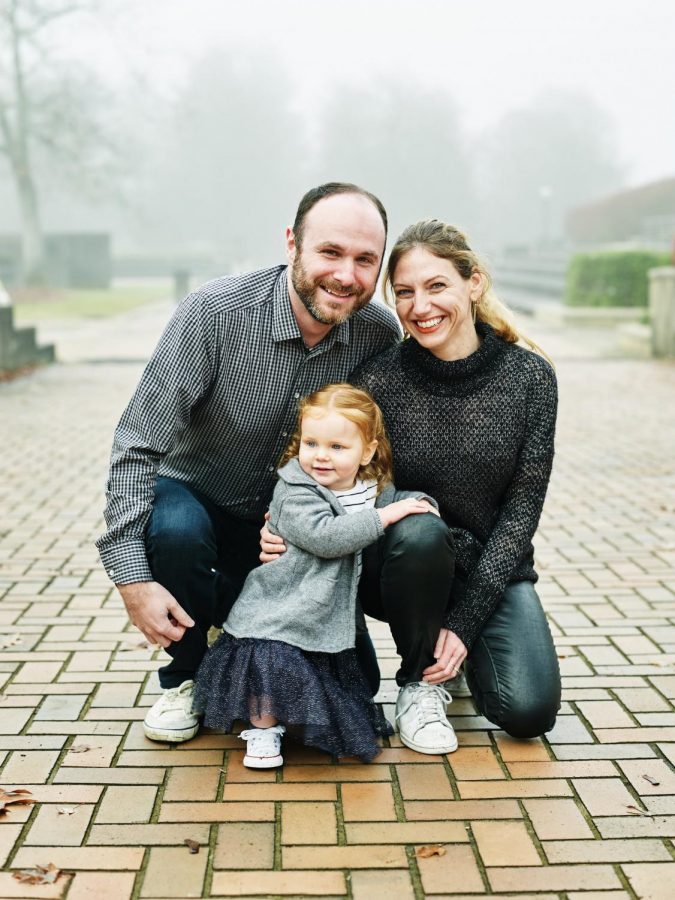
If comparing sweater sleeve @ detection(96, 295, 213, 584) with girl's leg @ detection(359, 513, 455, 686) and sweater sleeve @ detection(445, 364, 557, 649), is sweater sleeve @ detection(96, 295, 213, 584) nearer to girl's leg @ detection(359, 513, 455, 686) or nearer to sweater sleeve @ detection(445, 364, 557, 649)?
girl's leg @ detection(359, 513, 455, 686)

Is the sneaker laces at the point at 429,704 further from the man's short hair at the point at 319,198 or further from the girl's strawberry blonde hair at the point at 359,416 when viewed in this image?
the man's short hair at the point at 319,198

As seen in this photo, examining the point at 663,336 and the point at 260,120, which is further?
the point at 260,120

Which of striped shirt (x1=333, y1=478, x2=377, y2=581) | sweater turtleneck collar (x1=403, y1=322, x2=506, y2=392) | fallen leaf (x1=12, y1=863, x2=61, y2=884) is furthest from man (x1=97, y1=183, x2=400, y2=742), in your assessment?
fallen leaf (x1=12, y1=863, x2=61, y2=884)

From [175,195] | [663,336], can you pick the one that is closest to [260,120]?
[175,195]

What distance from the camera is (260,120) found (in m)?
72.8

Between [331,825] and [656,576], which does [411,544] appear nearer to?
[331,825]

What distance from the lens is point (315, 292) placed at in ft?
10.2

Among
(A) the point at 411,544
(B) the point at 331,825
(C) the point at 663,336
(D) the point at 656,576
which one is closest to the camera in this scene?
(B) the point at 331,825

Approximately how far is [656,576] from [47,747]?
109 inches

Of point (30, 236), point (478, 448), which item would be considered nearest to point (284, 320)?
point (478, 448)

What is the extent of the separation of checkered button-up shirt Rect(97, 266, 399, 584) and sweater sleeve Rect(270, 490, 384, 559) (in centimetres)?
38

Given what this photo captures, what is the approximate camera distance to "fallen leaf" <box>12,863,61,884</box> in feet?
7.59

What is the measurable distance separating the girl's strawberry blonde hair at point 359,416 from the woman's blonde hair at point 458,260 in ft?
1.31

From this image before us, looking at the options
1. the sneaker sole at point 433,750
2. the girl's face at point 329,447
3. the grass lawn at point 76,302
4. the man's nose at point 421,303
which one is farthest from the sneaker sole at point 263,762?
the grass lawn at point 76,302
